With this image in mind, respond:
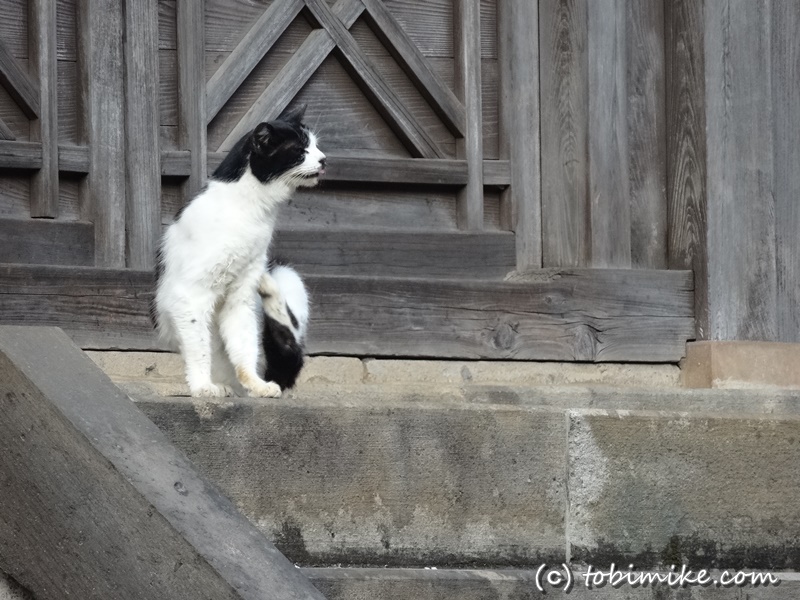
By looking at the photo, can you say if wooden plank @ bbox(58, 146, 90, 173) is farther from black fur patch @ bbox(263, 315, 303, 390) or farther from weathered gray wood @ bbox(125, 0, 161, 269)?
black fur patch @ bbox(263, 315, 303, 390)

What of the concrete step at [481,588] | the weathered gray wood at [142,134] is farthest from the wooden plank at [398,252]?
the concrete step at [481,588]

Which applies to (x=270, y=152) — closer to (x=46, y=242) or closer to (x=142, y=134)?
(x=142, y=134)

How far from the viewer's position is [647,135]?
5.64 metres

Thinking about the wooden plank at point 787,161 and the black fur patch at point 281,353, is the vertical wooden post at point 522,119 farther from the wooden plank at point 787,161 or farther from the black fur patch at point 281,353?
the black fur patch at point 281,353

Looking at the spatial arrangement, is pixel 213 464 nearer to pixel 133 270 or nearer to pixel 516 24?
pixel 133 270

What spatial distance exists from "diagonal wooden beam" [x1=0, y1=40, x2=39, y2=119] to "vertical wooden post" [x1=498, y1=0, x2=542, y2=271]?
1.93m

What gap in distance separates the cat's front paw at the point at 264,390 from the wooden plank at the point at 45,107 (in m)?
1.27

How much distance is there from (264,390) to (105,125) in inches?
58.3

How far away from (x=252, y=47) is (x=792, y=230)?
96.3 inches

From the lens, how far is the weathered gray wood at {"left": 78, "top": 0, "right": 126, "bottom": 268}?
4.82m

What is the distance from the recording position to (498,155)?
555 cm

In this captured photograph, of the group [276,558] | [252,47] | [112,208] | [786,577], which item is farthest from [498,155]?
[276,558]

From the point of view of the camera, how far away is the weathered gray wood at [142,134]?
16.0ft

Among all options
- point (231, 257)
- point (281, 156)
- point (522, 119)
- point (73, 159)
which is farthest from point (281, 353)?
point (522, 119)
